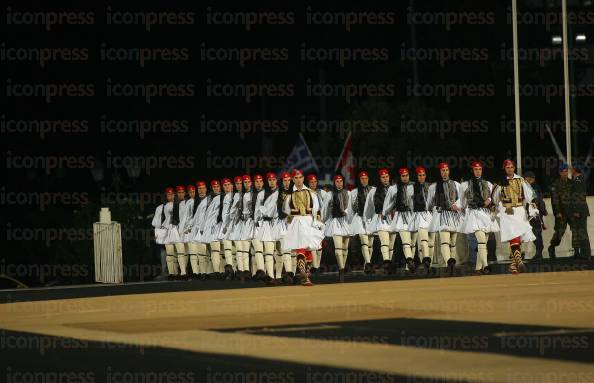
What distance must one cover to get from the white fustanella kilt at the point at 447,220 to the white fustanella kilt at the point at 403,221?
96 cm

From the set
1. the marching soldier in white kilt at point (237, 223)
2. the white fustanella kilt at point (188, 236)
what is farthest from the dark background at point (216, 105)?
the marching soldier in white kilt at point (237, 223)

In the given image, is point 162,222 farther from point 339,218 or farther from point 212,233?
point 339,218

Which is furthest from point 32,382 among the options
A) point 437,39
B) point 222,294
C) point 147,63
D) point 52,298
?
point 437,39

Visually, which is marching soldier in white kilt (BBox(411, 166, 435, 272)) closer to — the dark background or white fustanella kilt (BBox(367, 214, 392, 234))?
white fustanella kilt (BBox(367, 214, 392, 234))

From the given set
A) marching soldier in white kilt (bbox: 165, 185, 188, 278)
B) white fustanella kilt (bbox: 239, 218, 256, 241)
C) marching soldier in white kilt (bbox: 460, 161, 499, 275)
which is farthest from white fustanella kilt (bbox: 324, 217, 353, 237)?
marching soldier in white kilt (bbox: 165, 185, 188, 278)

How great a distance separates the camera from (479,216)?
30.5 m

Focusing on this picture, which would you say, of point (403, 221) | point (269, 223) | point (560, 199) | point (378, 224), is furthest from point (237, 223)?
point (560, 199)

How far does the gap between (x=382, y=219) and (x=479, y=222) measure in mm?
3083

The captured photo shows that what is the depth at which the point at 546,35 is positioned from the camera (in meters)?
136

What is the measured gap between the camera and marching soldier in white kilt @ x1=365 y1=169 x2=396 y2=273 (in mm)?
32938

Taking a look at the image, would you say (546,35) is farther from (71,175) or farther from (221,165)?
(71,175)

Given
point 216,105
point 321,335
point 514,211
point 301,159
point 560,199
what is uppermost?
point 216,105

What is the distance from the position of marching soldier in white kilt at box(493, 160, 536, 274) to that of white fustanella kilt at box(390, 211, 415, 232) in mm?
2408

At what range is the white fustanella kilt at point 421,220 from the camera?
105ft
